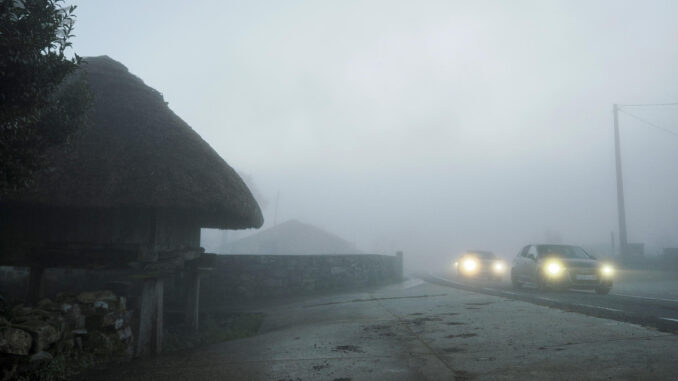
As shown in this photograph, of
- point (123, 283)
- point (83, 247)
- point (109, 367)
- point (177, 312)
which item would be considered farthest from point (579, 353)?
point (123, 283)

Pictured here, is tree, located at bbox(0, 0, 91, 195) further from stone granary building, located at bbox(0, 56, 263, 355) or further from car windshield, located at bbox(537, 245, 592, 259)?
car windshield, located at bbox(537, 245, 592, 259)

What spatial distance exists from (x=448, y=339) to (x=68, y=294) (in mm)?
5972

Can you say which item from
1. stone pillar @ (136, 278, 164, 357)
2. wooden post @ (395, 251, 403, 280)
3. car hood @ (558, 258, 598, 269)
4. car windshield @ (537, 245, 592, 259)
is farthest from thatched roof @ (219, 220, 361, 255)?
stone pillar @ (136, 278, 164, 357)

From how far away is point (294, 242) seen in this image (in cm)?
4900

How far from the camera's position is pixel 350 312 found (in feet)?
32.9

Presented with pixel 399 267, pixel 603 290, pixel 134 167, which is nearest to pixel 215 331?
pixel 134 167

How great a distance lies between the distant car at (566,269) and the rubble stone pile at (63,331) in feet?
39.3

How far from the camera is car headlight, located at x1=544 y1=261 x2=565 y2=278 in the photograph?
1343 cm

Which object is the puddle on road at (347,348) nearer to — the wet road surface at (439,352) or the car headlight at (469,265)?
the wet road surface at (439,352)

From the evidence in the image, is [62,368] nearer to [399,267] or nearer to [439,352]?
[439,352]

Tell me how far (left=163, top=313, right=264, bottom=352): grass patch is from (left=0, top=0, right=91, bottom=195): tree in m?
4.81

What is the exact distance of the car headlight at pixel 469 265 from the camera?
77.1 ft

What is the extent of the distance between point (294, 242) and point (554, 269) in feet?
123

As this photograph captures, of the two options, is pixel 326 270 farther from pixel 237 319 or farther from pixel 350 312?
pixel 350 312
